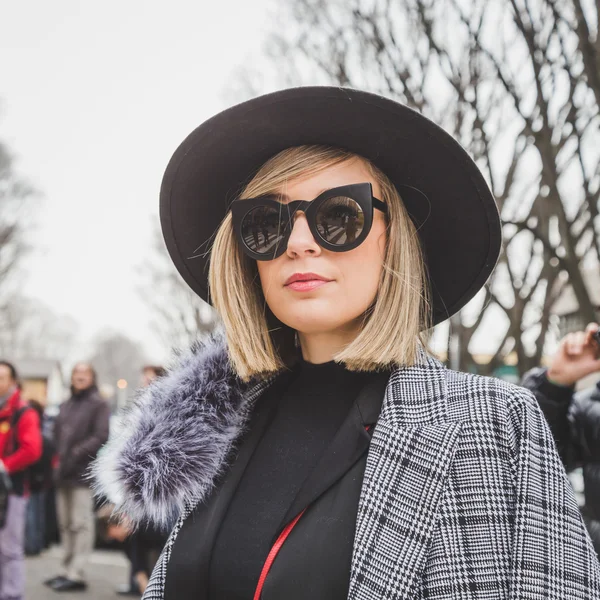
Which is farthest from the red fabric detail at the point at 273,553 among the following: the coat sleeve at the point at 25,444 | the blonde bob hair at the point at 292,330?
the coat sleeve at the point at 25,444

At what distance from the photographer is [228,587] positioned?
55.0 inches

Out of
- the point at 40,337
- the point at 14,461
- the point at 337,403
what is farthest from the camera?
the point at 40,337

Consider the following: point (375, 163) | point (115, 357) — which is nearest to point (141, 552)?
point (375, 163)

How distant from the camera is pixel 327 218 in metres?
1.49

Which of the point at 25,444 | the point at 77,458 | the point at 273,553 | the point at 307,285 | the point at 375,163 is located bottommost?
the point at 77,458

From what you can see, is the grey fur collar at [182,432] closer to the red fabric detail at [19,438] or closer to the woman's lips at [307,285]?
the woman's lips at [307,285]

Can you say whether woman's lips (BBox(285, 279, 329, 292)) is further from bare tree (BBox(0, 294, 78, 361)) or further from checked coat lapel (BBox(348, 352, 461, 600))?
bare tree (BBox(0, 294, 78, 361))

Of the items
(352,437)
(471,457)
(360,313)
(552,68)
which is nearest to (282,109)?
(360,313)

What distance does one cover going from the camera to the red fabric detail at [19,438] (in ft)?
17.7

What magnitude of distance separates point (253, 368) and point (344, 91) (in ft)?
2.40

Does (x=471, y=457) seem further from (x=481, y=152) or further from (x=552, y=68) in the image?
(x=481, y=152)

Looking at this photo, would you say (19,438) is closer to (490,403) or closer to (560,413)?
(560,413)

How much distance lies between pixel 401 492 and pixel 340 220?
0.61 metres

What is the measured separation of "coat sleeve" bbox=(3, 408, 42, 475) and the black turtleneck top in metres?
4.40
